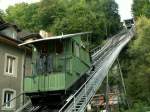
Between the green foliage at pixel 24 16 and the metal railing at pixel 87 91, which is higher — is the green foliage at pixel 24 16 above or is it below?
above

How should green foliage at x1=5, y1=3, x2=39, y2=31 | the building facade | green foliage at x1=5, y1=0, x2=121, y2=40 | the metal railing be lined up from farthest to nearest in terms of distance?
green foliage at x1=5, y1=3, x2=39, y2=31, green foliage at x1=5, y1=0, x2=121, y2=40, the building facade, the metal railing

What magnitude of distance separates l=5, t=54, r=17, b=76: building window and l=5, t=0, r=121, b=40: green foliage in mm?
20710

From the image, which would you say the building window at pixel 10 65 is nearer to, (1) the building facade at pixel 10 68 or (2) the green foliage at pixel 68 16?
(1) the building facade at pixel 10 68

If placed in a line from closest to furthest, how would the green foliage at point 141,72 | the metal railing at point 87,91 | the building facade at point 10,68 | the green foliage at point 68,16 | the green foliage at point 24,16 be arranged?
the metal railing at point 87,91 → the building facade at point 10,68 → the green foliage at point 141,72 → the green foliage at point 68,16 → the green foliage at point 24,16

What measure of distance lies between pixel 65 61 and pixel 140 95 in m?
14.3

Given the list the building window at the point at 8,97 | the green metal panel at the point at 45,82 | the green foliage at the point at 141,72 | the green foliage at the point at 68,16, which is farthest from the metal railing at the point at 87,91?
the green foliage at the point at 68,16

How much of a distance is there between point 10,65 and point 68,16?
972 inches

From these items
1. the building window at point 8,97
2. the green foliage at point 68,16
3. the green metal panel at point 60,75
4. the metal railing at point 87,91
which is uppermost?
the green foliage at point 68,16

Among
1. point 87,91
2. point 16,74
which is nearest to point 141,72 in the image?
point 16,74

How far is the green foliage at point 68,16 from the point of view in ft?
155

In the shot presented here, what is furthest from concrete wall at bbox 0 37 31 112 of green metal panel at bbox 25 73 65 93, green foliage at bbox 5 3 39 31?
green foliage at bbox 5 3 39 31

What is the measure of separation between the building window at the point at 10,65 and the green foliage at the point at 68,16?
2071 cm

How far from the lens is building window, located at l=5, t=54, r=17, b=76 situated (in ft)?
81.3

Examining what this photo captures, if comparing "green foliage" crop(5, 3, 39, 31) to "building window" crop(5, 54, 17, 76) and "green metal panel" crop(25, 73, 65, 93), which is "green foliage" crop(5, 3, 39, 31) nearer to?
"building window" crop(5, 54, 17, 76)
